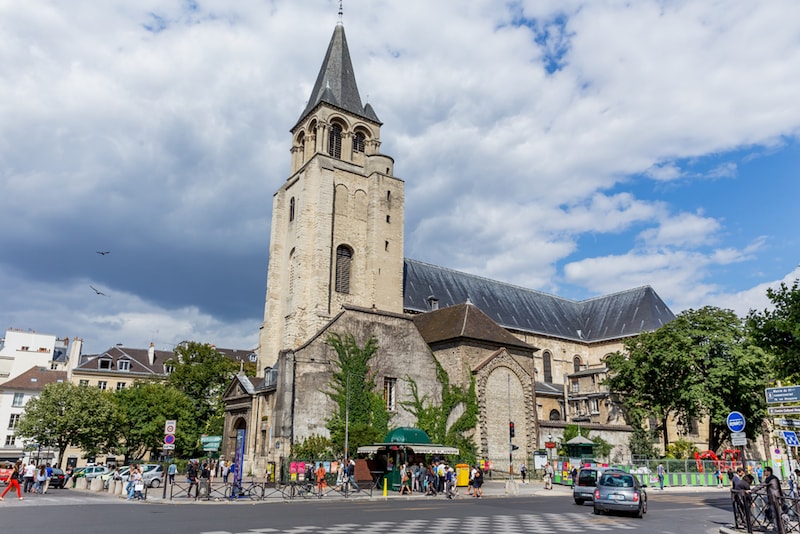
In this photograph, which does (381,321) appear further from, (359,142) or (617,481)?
(359,142)

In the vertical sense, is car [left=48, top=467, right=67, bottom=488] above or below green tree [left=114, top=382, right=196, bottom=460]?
below

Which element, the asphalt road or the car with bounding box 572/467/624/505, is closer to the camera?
the asphalt road

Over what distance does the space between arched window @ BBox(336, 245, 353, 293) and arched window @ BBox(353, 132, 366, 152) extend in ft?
31.5

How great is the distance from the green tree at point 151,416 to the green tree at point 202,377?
6.13 feet

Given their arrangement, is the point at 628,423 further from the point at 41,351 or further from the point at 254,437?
the point at 41,351

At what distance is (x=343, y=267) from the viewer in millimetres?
45594

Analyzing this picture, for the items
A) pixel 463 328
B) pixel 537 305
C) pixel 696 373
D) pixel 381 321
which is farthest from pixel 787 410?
pixel 537 305

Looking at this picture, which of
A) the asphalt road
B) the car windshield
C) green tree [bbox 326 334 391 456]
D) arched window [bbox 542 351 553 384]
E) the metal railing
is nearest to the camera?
the metal railing

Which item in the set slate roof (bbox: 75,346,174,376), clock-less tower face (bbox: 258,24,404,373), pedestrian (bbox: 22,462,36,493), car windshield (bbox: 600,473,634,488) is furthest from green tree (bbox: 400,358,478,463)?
slate roof (bbox: 75,346,174,376)

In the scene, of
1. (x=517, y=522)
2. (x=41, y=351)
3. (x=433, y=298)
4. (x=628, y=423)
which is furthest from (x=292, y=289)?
(x=41, y=351)

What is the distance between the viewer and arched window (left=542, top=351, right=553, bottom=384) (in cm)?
5456

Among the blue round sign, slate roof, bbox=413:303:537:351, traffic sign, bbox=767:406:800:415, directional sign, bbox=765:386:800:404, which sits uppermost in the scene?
slate roof, bbox=413:303:537:351

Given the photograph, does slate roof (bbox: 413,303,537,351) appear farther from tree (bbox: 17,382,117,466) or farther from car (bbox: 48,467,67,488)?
tree (bbox: 17,382,117,466)

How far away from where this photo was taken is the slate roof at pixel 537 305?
170 ft
